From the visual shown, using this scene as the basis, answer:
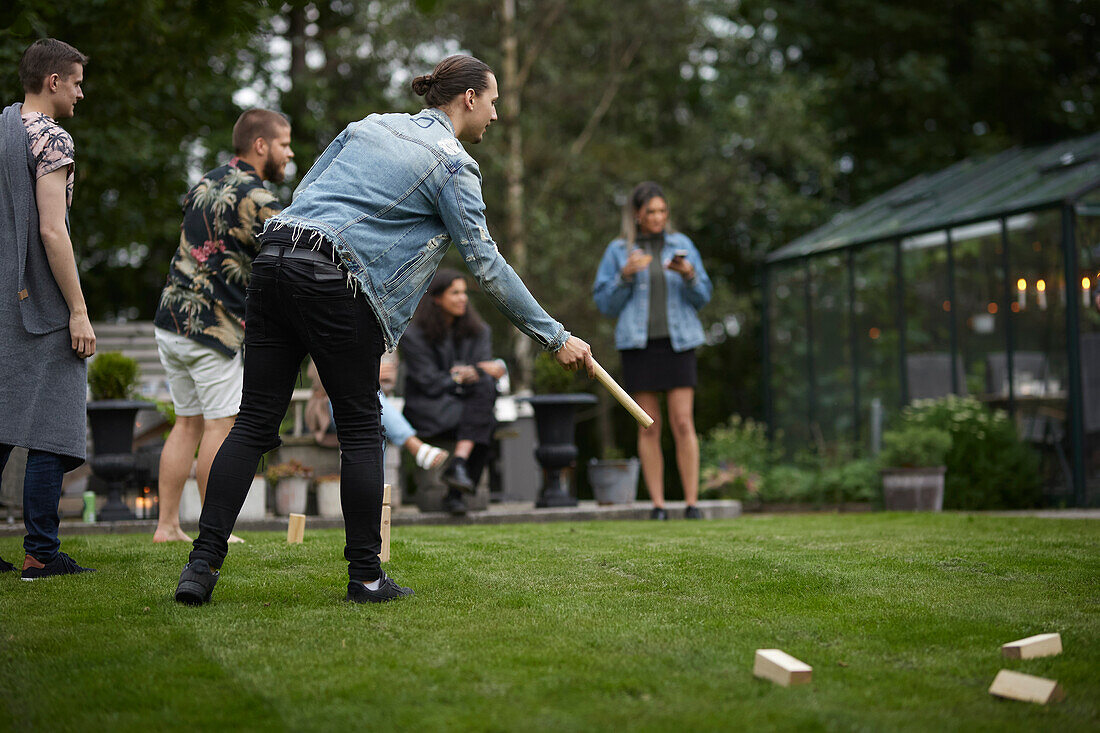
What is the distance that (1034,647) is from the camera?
2400 millimetres

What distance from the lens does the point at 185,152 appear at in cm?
1368

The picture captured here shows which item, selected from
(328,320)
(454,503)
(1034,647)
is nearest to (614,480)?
(454,503)

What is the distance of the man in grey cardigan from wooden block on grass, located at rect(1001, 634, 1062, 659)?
114 inches

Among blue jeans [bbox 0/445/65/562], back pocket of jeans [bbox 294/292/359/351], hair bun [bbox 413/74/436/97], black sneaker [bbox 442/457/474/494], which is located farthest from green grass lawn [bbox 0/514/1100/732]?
black sneaker [bbox 442/457/474/494]

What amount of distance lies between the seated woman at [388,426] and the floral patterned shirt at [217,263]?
57.6 inches

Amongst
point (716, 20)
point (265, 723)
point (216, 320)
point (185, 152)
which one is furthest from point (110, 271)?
point (265, 723)

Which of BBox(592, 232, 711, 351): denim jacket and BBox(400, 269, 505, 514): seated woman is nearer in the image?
BBox(592, 232, 711, 351): denim jacket

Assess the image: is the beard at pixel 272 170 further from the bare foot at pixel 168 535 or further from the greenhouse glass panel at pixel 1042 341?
the greenhouse glass panel at pixel 1042 341

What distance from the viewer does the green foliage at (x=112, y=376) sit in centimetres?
695

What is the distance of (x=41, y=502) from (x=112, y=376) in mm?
3448

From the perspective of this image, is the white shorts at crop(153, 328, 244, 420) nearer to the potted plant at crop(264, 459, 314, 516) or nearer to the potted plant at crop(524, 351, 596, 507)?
the potted plant at crop(264, 459, 314, 516)

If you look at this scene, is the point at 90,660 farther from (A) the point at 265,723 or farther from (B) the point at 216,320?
(B) the point at 216,320

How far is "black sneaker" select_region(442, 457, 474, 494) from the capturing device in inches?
259

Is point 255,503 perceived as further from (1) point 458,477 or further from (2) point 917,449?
(2) point 917,449
